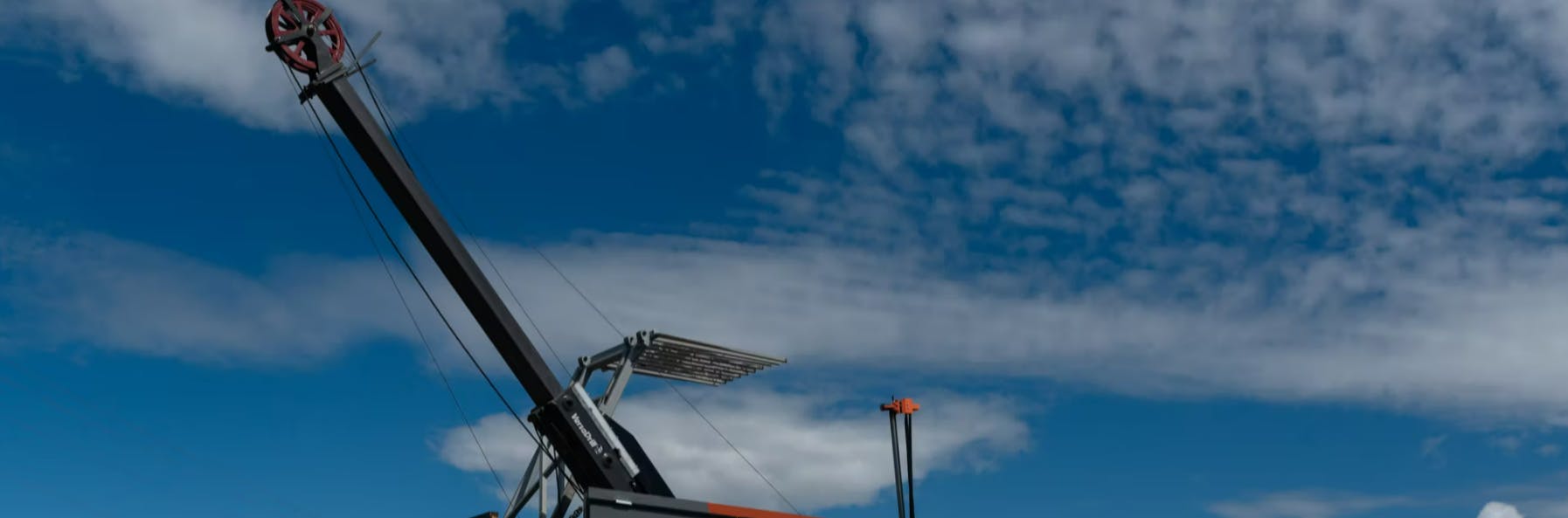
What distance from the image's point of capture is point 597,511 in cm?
1437

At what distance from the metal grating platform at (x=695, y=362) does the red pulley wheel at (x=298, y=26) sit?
843 centimetres

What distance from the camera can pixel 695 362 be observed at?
26828 millimetres

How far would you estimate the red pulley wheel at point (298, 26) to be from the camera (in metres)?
20.0

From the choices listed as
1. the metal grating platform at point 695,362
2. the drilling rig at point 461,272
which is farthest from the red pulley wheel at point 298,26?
A: the metal grating platform at point 695,362

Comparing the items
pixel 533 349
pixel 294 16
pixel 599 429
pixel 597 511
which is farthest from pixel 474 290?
pixel 597 511

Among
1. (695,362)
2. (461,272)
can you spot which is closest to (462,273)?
(461,272)

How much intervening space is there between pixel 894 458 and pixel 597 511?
342 inches

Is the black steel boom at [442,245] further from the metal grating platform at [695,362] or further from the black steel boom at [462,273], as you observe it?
the metal grating platform at [695,362]

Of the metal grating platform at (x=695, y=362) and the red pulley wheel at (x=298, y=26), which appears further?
the metal grating platform at (x=695, y=362)

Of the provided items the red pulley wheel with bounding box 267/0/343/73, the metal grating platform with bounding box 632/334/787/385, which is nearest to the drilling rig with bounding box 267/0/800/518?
the red pulley wheel with bounding box 267/0/343/73

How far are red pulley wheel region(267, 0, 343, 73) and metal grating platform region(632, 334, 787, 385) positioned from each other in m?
8.43

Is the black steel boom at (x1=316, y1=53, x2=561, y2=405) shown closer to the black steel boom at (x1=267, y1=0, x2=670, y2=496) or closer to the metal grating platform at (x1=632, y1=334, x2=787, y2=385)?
the black steel boom at (x1=267, y1=0, x2=670, y2=496)

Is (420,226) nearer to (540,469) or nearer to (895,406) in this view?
(540,469)

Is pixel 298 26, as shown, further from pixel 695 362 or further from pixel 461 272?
pixel 695 362
